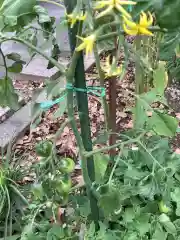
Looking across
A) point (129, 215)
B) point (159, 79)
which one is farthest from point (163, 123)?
point (129, 215)

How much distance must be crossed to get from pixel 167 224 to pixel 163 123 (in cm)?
34

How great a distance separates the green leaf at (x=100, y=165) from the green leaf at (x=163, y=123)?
0.69ft

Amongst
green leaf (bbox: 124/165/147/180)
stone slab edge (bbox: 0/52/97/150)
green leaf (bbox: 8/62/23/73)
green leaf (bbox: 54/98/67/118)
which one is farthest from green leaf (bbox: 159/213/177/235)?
stone slab edge (bbox: 0/52/97/150)

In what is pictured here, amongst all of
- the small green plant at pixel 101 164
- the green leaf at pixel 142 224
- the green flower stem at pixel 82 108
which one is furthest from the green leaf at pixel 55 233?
the green leaf at pixel 142 224

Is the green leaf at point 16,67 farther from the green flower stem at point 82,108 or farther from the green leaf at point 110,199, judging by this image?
the green leaf at point 110,199

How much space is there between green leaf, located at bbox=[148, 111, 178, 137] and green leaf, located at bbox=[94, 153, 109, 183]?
0.21 meters

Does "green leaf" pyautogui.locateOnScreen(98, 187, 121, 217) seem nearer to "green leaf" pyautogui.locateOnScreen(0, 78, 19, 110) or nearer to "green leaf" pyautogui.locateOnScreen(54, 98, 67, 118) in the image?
"green leaf" pyautogui.locateOnScreen(54, 98, 67, 118)

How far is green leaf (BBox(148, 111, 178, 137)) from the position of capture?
3.75 ft

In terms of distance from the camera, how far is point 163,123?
3.80 feet

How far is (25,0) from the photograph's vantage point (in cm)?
102

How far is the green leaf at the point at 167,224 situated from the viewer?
1320mm

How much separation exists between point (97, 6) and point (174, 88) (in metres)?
2.12

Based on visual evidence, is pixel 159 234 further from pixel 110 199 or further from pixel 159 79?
pixel 159 79

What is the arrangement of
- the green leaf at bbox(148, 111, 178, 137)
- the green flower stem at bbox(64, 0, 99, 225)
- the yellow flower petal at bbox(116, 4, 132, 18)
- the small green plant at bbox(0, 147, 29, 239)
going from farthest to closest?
1. the small green plant at bbox(0, 147, 29, 239)
2. the green leaf at bbox(148, 111, 178, 137)
3. the green flower stem at bbox(64, 0, 99, 225)
4. the yellow flower petal at bbox(116, 4, 132, 18)
